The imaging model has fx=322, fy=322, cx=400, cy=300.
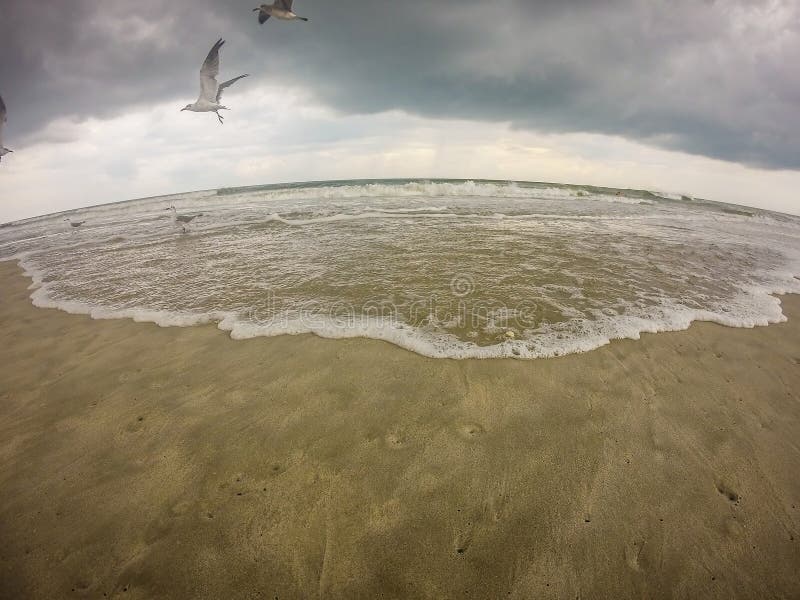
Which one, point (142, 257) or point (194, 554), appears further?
point (142, 257)

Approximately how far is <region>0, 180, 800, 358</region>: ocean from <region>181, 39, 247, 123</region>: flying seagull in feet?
15.7

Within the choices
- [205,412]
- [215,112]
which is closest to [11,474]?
[205,412]

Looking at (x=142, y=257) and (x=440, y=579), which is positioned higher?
(x=142, y=257)

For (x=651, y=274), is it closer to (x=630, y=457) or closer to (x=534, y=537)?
(x=630, y=457)

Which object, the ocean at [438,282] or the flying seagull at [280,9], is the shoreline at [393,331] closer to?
the ocean at [438,282]

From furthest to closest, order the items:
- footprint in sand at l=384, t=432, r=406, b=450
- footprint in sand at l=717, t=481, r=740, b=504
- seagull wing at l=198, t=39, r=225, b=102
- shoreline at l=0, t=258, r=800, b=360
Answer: seagull wing at l=198, t=39, r=225, b=102
shoreline at l=0, t=258, r=800, b=360
footprint in sand at l=384, t=432, r=406, b=450
footprint in sand at l=717, t=481, r=740, b=504

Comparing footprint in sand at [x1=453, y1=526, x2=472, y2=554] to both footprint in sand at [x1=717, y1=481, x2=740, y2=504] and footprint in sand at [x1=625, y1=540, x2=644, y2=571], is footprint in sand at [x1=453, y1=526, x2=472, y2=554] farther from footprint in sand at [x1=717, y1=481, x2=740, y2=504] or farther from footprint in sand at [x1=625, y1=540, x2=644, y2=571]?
footprint in sand at [x1=717, y1=481, x2=740, y2=504]

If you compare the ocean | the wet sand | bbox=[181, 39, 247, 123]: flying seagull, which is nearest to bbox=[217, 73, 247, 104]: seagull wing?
bbox=[181, 39, 247, 123]: flying seagull

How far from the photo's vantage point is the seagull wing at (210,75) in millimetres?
10891

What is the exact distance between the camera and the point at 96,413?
3408mm

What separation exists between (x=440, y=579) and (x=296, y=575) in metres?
0.90

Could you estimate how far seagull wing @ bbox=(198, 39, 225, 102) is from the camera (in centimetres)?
1089

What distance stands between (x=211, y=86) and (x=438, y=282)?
12.0 m

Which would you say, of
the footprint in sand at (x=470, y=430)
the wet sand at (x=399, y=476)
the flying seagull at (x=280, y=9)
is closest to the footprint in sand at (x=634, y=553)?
the wet sand at (x=399, y=476)
